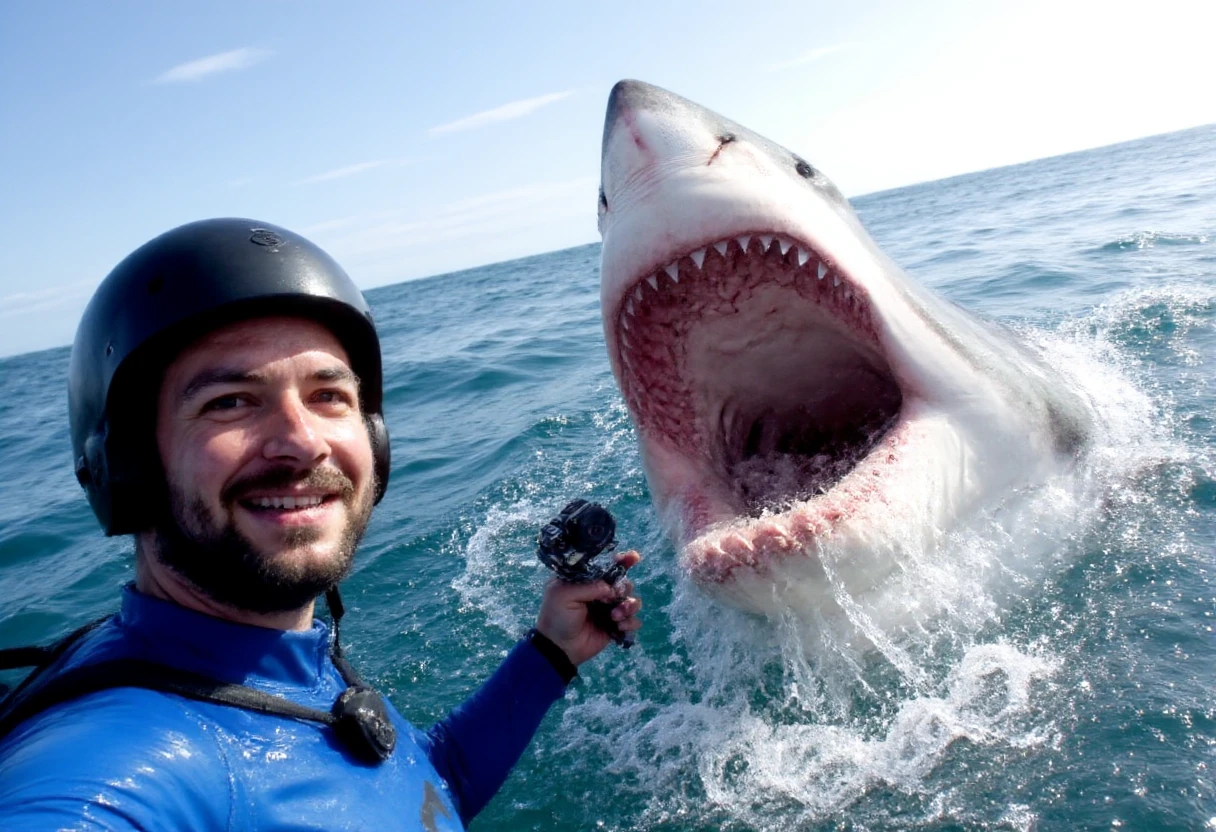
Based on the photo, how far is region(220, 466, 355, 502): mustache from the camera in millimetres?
1449

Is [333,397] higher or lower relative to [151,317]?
lower

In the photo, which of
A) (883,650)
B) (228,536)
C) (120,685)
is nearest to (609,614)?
(883,650)

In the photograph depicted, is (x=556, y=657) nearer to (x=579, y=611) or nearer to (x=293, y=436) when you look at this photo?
(x=579, y=611)

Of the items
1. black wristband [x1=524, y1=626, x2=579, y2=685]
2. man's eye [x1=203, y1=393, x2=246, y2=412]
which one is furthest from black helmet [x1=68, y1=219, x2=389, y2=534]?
black wristband [x1=524, y1=626, x2=579, y2=685]

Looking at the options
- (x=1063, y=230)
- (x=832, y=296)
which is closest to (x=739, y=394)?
(x=832, y=296)

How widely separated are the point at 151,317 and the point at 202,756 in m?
0.77

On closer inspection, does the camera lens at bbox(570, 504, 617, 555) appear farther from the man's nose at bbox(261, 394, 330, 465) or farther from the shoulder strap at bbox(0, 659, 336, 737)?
the shoulder strap at bbox(0, 659, 336, 737)

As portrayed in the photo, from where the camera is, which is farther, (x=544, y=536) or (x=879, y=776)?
(x=879, y=776)

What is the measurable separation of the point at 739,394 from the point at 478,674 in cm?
145

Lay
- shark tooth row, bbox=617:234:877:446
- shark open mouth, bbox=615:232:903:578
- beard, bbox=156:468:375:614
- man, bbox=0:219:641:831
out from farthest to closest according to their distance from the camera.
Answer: shark tooth row, bbox=617:234:877:446
shark open mouth, bbox=615:232:903:578
beard, bbox=156:468:375:614
man, bbox=0:219:641:831

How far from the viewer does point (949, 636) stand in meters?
2.46

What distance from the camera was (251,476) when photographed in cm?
146

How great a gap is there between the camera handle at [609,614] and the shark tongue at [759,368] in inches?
19.1

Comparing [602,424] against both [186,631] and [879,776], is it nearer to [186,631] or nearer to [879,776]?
[879,776]
